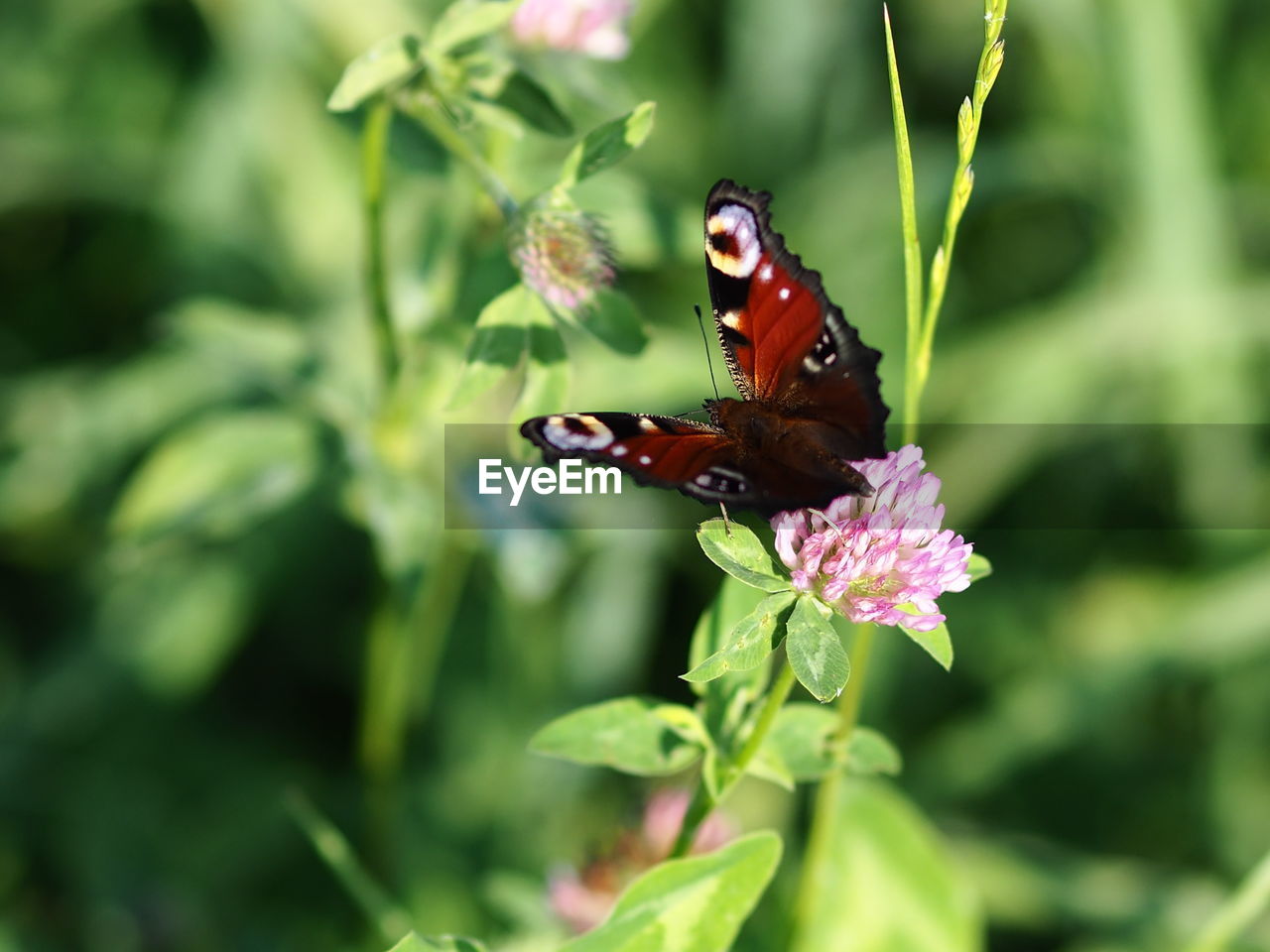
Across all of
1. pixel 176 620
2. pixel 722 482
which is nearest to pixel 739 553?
pixel 722 482

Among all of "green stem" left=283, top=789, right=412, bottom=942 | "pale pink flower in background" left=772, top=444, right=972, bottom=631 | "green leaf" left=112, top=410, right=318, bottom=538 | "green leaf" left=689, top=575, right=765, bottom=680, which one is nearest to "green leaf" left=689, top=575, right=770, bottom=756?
"green leaf" left=689, top=575, right=765, bottom=680

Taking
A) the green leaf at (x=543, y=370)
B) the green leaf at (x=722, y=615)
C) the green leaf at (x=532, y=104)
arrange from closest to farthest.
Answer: the green leaf at (x=722, y=615)
the green leaf at (x=543, y=370)
the green leaf at (x=532, y=104)

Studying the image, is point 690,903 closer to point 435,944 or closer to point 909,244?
point 435,944

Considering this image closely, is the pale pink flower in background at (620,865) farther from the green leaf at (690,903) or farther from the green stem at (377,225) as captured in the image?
the green stem at (377,225)

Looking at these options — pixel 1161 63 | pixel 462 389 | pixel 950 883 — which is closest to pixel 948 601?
pixel 950 883

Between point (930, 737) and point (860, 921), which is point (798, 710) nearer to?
point (860, 921)

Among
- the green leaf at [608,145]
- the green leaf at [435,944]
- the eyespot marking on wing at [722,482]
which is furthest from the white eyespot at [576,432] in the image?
the green leaf at [435,944]

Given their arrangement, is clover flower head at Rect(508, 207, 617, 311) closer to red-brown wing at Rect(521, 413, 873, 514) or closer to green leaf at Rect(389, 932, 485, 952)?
red-brown wing at Rect(521, 413, 873, 514)
